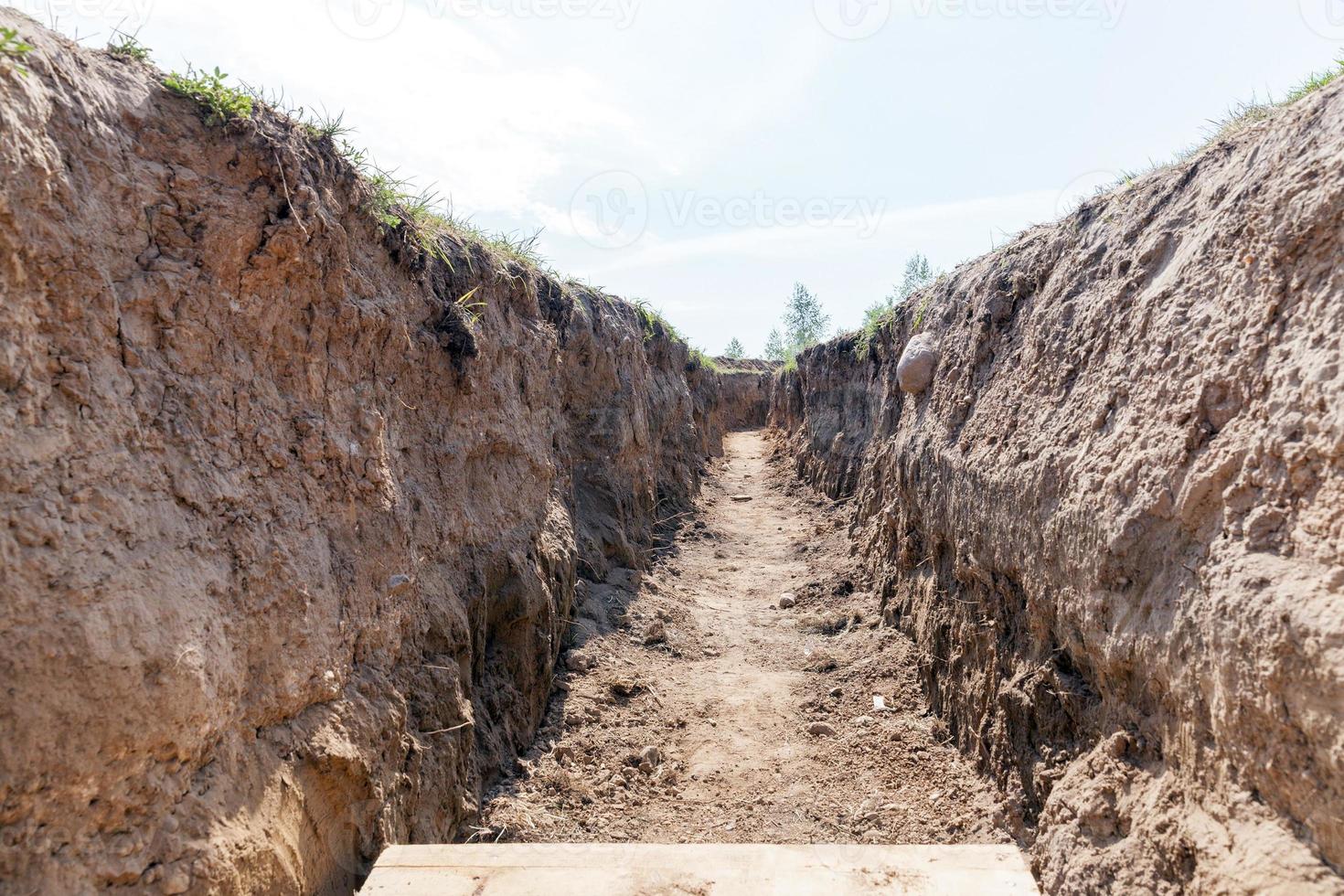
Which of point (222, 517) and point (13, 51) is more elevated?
point (13, 51)

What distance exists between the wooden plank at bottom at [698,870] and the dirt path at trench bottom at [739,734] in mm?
1077

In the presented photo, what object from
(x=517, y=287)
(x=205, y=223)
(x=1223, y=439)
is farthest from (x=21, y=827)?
(x=517, y=287)

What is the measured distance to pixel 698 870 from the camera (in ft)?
7.63

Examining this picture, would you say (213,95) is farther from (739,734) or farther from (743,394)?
(743,394)

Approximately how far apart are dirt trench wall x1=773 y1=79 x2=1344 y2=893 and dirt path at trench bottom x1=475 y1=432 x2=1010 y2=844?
1.35 feet

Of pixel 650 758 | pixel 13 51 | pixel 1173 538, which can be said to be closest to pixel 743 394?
pixel 650 758

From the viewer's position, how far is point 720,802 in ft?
12.6

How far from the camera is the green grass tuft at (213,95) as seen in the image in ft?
8.55

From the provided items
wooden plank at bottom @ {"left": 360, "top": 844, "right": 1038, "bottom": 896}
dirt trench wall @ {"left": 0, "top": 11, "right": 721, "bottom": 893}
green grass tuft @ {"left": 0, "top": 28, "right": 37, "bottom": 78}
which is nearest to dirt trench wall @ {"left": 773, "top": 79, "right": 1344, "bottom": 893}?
wooden plank at bottom @ {"left": 360, "top": 844, "right": 1038, "bottom": 896}

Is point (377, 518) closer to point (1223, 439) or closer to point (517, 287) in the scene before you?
point (517, 287)

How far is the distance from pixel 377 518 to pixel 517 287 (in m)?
2.92

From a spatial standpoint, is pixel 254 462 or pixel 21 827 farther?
pixel 254 462

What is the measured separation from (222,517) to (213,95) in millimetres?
1616

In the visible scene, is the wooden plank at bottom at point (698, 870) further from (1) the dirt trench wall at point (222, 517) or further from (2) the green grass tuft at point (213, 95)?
(2) the green grass tuft at point (213, 95)
